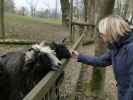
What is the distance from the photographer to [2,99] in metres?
5.99

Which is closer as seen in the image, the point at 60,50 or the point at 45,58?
the point at 45,58

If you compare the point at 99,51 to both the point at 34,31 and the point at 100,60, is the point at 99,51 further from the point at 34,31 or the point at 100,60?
the point at 34,31

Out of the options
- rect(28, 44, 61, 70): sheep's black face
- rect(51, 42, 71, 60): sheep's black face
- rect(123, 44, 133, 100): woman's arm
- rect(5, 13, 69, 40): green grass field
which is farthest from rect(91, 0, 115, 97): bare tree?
rect(5, 13, 69, 40): green grass field

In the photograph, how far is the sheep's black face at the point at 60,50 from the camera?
559 cm

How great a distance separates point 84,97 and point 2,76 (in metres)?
3.01

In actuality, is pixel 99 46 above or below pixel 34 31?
above

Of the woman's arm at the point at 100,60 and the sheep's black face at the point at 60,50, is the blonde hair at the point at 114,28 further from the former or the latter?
the sheep's black face at the point at 60,50

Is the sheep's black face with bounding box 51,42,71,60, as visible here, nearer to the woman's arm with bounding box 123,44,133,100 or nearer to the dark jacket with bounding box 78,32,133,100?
the dark jacket with bounding box 78,32,133,100

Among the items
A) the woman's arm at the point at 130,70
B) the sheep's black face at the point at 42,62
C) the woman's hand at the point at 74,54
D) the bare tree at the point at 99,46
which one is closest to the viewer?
the woman's arm at the point at 130,70

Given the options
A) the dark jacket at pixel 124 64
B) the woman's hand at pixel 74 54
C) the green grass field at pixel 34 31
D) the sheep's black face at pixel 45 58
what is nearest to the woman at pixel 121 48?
the dark jacket at pixel 124 64

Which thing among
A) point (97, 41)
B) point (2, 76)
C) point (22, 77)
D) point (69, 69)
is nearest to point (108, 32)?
point (22, 77)

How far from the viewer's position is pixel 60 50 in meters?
5.70

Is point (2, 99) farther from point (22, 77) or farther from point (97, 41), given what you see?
point (97, 41)

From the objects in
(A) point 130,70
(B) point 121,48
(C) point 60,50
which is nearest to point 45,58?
(C) point 60,50
